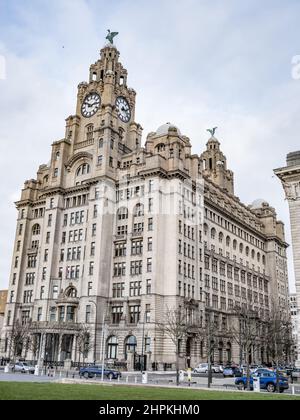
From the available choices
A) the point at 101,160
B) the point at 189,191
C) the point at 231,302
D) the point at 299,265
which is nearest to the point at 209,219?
the point at 189,191

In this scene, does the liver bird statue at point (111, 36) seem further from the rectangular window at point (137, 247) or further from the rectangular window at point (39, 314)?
the rectangular window at point (39, 314)

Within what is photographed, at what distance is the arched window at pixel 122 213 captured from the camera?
273ft

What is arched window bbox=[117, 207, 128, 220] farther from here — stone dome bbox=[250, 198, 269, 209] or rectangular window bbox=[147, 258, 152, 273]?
stone dome bbox=[250, 198, 269, 209]

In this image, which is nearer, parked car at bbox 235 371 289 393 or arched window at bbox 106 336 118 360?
parked car at bbox 235 371 289 393

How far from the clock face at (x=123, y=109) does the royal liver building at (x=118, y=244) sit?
423 mm

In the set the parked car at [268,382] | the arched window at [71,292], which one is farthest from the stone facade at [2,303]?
the parked car at [268,382]

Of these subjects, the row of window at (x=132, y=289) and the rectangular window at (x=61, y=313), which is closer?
the row of window at (x=132, y=289)

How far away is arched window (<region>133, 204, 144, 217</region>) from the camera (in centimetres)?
8112

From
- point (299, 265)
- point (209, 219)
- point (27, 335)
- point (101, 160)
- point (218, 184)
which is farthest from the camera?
point (218, 184)

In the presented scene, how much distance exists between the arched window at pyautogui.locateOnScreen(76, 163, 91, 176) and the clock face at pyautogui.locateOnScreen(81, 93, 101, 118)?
12531mm

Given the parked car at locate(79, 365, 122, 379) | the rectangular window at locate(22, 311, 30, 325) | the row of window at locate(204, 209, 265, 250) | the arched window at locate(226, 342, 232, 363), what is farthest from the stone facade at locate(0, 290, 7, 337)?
the parked car at locate(79, 365, 122, 379)
